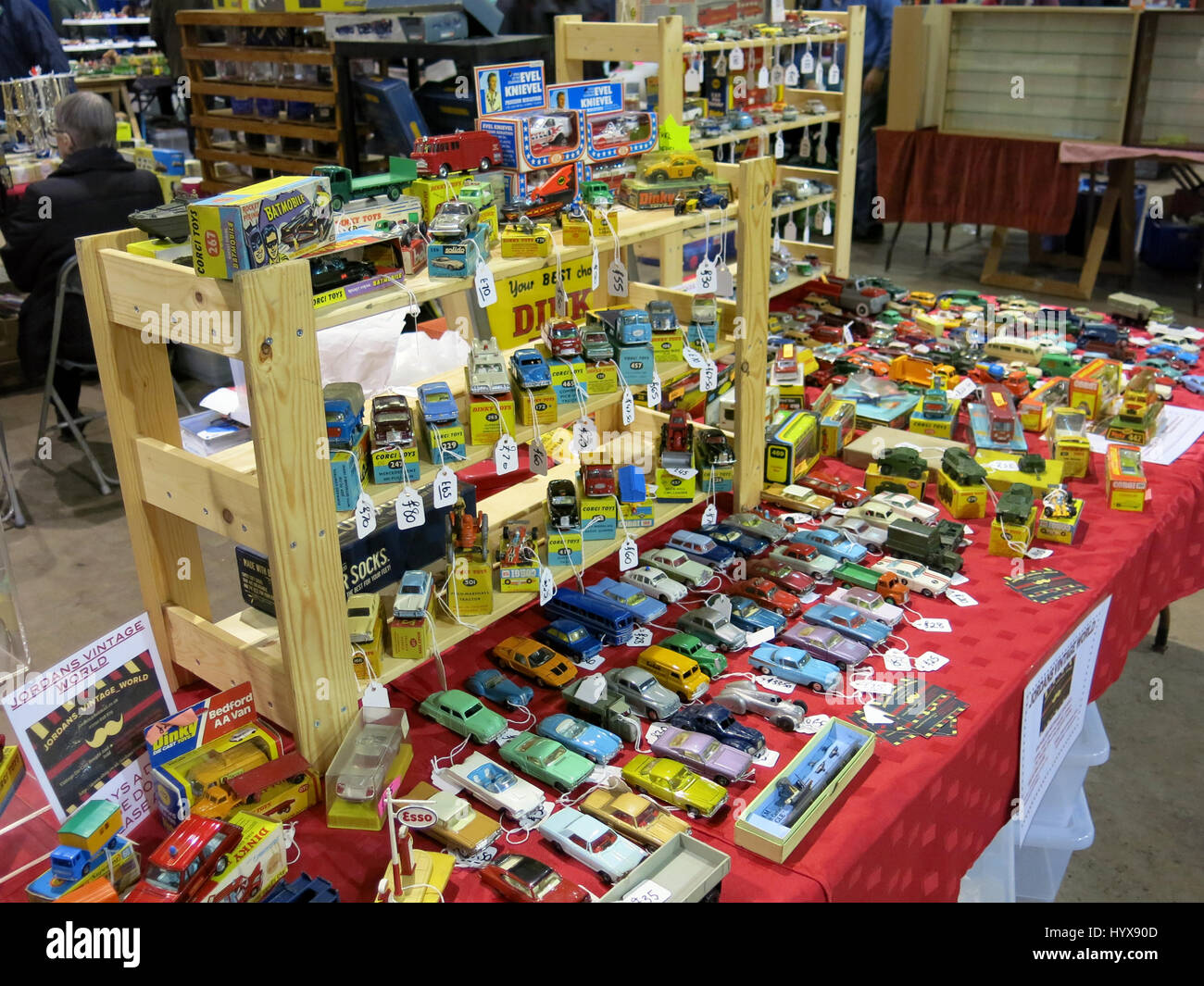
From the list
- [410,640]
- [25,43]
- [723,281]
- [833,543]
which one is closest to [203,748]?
[410,640]

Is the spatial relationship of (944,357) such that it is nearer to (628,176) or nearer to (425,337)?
(628,176)

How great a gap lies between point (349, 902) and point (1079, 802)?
225cm

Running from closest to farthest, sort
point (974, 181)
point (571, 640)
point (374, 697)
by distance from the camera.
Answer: point (374, 697) → point (571, 640) → point (974, 181)

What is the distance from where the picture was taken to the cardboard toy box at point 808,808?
199 centimetres

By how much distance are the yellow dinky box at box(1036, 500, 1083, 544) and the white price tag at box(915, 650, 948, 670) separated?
0.75 m

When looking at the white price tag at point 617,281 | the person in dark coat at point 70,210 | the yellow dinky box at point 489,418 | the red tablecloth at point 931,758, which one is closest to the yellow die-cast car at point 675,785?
the red tablecloth at point 931,758

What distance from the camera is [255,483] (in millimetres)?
2043

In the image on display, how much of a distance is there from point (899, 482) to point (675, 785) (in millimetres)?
1562

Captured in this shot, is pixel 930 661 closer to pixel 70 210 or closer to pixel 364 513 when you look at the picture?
pixel 364 513

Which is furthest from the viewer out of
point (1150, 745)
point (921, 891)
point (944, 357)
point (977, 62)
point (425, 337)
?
point (977, 62)

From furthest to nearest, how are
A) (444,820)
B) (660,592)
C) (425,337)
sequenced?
1. (425,337)
2. (660,592)
3. (444,820)

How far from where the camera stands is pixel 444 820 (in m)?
2.04

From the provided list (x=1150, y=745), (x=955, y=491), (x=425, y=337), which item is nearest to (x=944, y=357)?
(x=955, y=491)

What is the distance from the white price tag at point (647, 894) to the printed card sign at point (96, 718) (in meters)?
1.02
